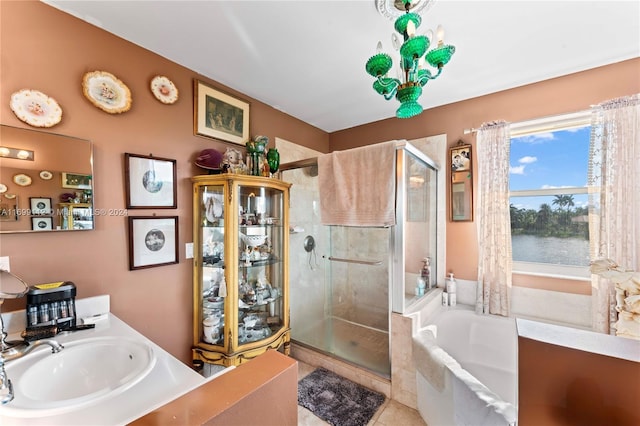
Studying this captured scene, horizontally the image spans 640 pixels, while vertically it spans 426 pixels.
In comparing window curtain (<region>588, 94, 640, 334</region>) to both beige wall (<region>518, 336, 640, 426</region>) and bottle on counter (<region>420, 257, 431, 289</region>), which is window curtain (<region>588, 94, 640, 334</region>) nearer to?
bottle on counter (<region>420, 257, 431, 289</region>)

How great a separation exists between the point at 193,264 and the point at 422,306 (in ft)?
5.99

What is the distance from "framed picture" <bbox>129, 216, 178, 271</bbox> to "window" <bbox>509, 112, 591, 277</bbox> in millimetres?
2792

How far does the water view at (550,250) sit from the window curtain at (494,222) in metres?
0.19

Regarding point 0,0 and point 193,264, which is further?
point 193,264

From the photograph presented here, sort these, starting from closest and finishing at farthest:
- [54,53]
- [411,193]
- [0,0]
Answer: [0,0] → [54,53] → [411,193]

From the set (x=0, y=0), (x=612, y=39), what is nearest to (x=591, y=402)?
(x=612, y=39)

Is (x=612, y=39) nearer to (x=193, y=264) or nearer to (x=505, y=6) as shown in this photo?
(x=505, y=6)

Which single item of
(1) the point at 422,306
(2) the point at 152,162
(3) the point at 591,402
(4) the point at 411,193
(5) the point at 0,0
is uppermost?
(5) the point at 0,0

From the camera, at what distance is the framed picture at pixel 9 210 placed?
1.13 meters

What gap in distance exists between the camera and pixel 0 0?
1.16 meters

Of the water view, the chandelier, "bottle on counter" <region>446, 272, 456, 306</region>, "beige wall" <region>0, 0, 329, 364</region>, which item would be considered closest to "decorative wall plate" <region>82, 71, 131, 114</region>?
"beige wall" <region>0, 0, 329, 364</region>

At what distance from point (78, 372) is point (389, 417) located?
1.73 meters

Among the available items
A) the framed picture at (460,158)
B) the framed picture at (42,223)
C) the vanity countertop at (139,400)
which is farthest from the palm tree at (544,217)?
the framed picture at (42,223)

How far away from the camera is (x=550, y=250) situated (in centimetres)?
208
